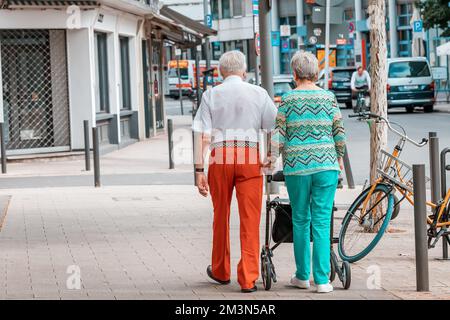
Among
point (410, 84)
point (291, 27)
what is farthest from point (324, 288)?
point (291, 27)

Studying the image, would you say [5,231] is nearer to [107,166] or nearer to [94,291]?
[94,291]

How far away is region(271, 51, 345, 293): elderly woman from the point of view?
820cm

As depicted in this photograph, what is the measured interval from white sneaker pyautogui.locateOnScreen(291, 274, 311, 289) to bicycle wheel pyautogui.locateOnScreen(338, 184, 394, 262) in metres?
1.21

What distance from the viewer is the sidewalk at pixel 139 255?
8430 mm

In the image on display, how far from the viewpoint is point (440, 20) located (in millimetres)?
41812

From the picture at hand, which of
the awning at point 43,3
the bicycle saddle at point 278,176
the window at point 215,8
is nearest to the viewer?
the bicycle saddle at point 278,176

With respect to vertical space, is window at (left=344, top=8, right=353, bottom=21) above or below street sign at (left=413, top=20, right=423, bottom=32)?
above

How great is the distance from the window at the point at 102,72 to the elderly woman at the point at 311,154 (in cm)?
1845

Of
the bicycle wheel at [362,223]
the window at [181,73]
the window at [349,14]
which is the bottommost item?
the bicycle wheel at [362,223]

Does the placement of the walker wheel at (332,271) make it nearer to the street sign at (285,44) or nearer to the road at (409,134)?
the road at (409,134)

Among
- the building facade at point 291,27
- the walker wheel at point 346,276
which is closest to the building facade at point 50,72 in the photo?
the walker wheel at point 346,276

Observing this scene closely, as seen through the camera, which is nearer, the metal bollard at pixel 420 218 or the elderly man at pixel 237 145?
the metal bollard at pixel 420 218

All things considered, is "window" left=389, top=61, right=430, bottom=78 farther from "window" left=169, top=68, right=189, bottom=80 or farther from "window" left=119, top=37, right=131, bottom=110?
"window" left=169, top=68, right=189, bottom=80

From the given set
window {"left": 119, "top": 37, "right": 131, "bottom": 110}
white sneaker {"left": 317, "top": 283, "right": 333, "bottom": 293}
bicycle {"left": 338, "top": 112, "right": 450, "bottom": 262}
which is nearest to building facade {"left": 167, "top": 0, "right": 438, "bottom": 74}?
window {"left": 119, "top": 37, "right": 131, "bottom": 110}
